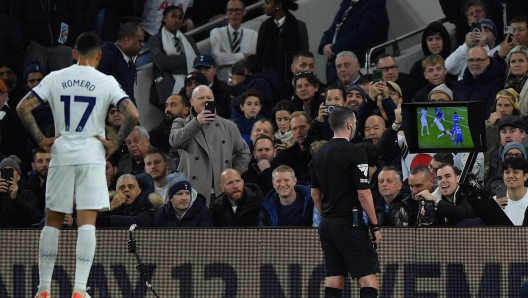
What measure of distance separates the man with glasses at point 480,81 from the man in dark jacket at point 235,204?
3.25m

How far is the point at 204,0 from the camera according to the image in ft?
67.1

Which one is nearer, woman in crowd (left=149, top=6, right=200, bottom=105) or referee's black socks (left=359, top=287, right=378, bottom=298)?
referee's black socks (left=359, top=287, right=378, bottom=298)

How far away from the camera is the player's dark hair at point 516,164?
1223 cm

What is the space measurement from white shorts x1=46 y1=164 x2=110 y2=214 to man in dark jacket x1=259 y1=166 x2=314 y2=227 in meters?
3.37

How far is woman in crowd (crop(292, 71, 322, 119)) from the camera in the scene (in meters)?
15.2

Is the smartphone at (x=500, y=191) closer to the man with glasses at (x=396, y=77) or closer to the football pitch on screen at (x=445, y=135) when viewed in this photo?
the football pitch on screen at (x=445, y=135)

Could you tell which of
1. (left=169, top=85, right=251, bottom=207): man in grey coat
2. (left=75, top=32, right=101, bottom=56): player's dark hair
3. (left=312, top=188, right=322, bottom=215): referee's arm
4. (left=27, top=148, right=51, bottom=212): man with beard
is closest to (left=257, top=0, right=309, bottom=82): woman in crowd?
(left=169, top=85, right=251, bottom=207): man in grey coat

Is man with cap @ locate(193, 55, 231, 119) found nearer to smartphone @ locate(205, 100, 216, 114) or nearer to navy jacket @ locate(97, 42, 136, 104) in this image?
navy jacket @ locate(97, 42, 136, 104)

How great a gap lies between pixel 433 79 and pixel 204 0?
6458 mm

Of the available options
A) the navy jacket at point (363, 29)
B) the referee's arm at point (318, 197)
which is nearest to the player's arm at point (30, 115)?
the referee's arm at point (318, 197)

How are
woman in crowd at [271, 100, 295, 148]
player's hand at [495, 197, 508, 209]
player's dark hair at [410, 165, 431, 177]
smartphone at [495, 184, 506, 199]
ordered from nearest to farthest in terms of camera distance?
player's hand at [495, 197, 508, 209] < player's dark hair at [410, 165, 431, 177] < smartphone at [495, 184, 506, 199] < woman in crowd at [271, 100, 295, 148]

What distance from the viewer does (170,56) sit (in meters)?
17.5

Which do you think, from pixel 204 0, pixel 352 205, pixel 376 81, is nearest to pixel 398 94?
pixel 376 81

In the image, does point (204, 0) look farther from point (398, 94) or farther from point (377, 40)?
point (398, 94)
